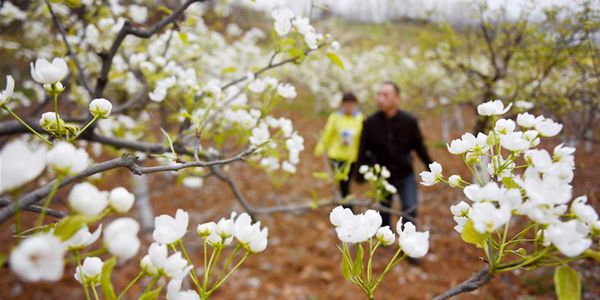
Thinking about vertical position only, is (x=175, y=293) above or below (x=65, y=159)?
below

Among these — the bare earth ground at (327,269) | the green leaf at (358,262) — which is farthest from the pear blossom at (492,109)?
the bare earth ground at (327,269)

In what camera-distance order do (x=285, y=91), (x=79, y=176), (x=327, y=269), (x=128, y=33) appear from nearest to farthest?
1. (x=79, y=176)
2. (x=128, y=33)
3. (x=285, y=91)
4. (x=327, y=269)

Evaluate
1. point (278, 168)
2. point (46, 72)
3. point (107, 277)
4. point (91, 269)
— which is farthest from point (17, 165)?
point (278, 168)

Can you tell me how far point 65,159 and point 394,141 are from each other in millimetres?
3281

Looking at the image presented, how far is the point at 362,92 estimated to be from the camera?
12.0 metres

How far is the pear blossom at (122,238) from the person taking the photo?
0.44 m

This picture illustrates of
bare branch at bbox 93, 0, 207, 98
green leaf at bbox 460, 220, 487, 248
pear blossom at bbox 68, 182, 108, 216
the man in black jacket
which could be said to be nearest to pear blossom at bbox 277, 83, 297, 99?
bare branch at bbox 93, 0, 207, 98

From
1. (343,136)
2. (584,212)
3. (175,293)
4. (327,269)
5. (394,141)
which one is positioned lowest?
(327,269)

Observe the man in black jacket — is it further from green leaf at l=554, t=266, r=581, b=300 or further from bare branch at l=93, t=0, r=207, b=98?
green leaf at l=554, t=266, r=581, b=300

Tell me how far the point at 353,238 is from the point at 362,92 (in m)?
11.7

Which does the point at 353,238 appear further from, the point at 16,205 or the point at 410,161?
the point at 410,161

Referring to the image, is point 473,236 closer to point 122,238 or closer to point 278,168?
point 122,238

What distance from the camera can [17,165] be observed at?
384 mm

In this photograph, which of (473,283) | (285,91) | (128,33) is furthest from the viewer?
(285,91)
